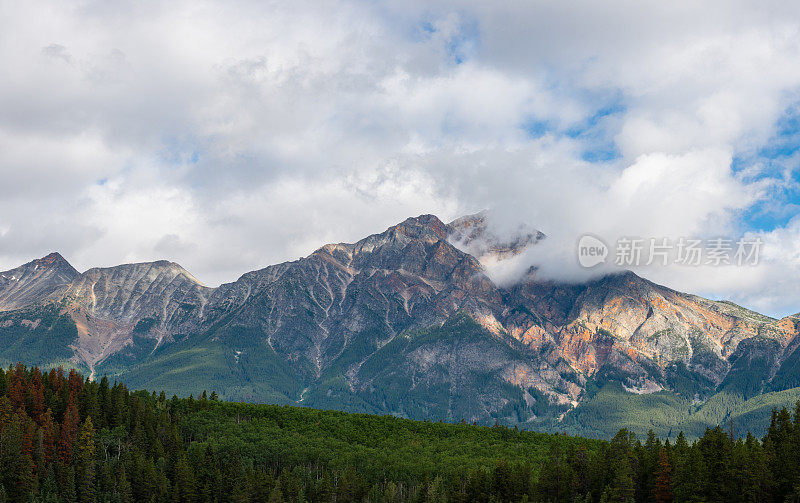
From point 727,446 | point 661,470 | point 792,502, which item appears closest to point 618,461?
point 661,470

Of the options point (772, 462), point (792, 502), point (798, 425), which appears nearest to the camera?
point (792, 502)

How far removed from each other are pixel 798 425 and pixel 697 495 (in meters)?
42.8

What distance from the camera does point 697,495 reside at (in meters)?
171

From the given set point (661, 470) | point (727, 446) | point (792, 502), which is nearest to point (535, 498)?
point (661, 470)

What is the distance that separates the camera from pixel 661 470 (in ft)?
605

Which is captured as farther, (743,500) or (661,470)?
(661,470)

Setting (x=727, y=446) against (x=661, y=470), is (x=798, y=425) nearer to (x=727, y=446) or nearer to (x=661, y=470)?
(x=727, y=446)

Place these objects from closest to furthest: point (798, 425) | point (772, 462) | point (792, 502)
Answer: point (792, 502) < point (772, 462) < point (798, 425)

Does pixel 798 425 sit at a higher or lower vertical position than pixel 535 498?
higher

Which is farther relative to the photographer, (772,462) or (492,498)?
(492,498)

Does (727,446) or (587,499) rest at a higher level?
(727,446)

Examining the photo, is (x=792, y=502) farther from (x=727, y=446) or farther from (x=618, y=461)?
(x=618, y=461)

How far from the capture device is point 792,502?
6344 inches

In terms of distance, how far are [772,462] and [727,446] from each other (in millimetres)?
11268
